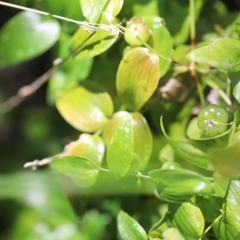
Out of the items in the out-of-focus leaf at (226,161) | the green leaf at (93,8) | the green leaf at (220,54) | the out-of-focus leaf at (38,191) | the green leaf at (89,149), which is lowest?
the out-of-focus leaf at (38,191)

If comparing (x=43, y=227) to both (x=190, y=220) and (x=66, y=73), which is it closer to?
(x=66, y=73)

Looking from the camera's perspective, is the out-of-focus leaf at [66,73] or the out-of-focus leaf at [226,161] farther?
the out-of-focus leaf at [66,73]

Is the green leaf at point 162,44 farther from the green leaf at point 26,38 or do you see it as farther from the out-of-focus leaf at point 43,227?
the out-of-focus leaf at point 43,227

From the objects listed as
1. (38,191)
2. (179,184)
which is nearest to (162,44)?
(179,184)

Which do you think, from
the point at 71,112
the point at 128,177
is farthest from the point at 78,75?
the point at 128,177

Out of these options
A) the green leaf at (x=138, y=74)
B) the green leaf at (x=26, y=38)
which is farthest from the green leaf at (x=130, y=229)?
the green leaf at (x=26, y=38)

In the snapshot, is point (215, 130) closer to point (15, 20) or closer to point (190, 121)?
point (190, 121)

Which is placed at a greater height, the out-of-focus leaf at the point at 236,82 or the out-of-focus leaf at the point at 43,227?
the out-of-focus leaf at the point at 236,82
